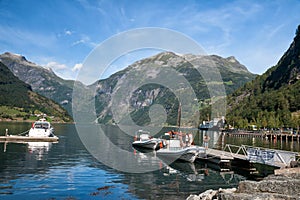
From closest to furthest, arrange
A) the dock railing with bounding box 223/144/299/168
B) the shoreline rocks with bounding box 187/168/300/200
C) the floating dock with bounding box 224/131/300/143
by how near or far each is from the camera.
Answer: the shoreline rocks with bounding box 187/168/300/200
the dock railing with bounding box 223/144/299/168
the floating dock with bounding box 224/131/300/143

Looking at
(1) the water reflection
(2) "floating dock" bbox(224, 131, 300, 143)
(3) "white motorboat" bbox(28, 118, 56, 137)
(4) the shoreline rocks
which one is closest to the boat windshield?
(3) "white motorboat" bbox(28, 118, 56, 137)

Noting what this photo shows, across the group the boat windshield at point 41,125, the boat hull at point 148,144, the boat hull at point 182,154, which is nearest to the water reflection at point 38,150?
the boat windshield at point 41,125

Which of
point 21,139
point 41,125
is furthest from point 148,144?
point 41,125

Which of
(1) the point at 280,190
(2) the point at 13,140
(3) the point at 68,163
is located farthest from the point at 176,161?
(2) the point at 13,140

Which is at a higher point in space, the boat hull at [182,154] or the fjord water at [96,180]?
the boat hull at [182,154]

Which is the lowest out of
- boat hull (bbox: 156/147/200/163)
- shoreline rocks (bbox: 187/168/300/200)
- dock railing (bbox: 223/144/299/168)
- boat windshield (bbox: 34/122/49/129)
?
boat hull (bbox: 156/147/200/163)

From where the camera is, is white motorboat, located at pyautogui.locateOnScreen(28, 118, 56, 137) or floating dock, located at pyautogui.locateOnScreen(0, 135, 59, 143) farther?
white motorboat, located at pyautogui.locateOnScreen(28, 118, 56, 137)

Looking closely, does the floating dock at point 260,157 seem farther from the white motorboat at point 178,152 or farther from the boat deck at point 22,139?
the boat deck at point 22,139

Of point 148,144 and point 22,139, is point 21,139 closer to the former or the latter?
point 22,139

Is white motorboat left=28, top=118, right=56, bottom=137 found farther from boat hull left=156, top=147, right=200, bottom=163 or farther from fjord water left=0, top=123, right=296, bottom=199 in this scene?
boat hull left=156, top=147, right=200, bottom=163

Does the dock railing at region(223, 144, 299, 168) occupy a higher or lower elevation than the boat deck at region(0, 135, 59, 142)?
higher

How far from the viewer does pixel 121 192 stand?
81.9ft

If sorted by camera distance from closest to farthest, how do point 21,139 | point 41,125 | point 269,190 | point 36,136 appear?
1. point 269,190
2. point 21,139
3. point 36,136
4. point 41,125

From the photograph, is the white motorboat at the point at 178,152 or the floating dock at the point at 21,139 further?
the floating dock at the point at 21,139
